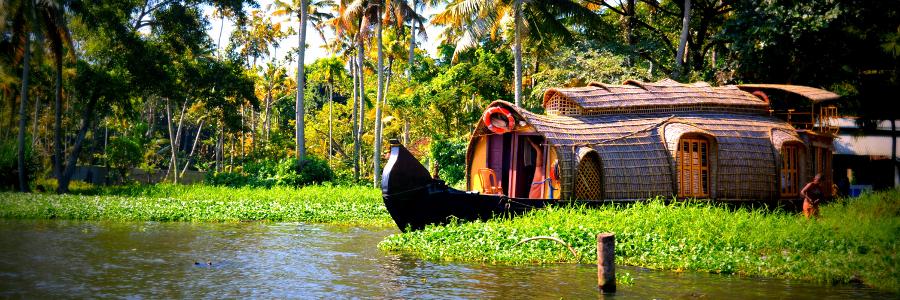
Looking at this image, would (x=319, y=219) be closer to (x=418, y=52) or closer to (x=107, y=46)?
(x=107, y=46)

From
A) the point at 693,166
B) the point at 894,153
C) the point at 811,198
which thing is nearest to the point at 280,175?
the point at 693,166

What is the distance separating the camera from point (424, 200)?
13398mm

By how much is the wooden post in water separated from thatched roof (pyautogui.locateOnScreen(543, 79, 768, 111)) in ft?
21.7

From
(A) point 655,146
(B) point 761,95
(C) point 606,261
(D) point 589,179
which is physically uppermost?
(B) point 761,95

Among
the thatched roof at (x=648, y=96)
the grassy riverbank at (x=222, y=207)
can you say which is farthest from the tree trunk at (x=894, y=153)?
the grassy riverbank at (x=222, y=207)

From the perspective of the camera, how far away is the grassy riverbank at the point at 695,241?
10469mm

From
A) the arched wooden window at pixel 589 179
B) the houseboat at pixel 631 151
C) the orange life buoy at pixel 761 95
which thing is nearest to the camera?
the houseboat at pixel 631 151

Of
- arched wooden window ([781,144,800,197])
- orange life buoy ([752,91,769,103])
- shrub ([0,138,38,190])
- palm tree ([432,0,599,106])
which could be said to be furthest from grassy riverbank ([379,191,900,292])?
shrub ([0,138,38,190])

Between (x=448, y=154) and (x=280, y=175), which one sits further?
(x=280, y=175)

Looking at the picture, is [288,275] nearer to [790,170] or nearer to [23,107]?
[790,170]

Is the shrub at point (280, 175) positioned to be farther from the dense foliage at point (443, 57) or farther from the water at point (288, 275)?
the water at point (288, 275)

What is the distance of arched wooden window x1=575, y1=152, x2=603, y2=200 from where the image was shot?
14273 mm

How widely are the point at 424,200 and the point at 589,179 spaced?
315 centimetres

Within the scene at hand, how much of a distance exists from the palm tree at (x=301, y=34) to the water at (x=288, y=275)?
42.2ft
